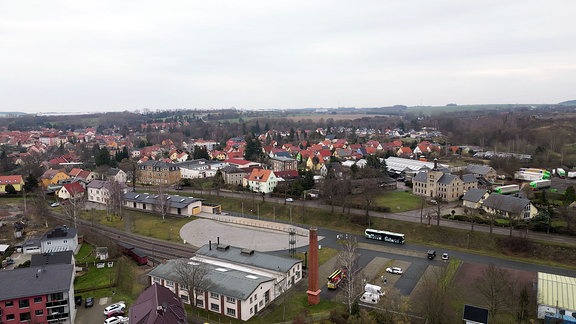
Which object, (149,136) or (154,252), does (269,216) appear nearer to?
(154,252)

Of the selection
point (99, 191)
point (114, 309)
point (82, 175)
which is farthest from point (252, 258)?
point (82, 175)

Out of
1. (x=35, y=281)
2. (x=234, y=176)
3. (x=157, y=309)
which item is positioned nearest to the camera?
(x=157, y=309)

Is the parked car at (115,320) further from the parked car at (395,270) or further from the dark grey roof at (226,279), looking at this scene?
the parked car at (395,270)

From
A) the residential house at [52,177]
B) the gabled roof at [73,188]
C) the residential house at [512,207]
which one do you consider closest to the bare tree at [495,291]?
the residential house at [512,207]

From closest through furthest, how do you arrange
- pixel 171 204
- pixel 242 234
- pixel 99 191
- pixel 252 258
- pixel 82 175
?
pixel 252 258, pixel 242 234, pixel 171 204, pixel 99 191, pixel 82 175

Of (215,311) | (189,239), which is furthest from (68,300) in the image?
(189,239)

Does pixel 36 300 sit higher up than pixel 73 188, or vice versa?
pixel 73 188

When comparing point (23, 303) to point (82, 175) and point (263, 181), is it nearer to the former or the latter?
point (263, 181)
